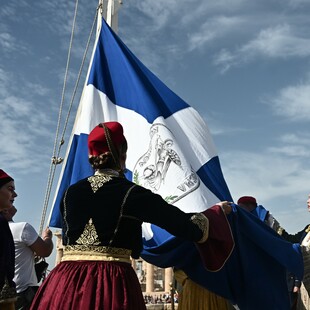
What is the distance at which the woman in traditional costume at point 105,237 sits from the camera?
2881 mm

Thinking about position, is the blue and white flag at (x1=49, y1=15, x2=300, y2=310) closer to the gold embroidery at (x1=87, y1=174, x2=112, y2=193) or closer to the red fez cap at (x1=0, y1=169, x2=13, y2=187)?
the red fez cap at (x1=0, y1=169, x2=13, y2=187)

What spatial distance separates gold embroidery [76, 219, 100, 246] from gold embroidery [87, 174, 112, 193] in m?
0.21

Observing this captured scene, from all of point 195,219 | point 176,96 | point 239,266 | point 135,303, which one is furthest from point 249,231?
point 176,96

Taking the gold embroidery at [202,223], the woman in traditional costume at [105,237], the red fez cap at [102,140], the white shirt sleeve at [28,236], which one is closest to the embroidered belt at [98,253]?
the woman in traditional costume at [105,237]

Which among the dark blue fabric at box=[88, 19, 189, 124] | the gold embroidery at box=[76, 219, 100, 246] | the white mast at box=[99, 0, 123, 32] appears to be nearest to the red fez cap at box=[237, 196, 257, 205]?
the dark blue fabric at box=[88, 19, 189, 124]

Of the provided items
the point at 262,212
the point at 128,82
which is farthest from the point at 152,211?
the point at 262,212

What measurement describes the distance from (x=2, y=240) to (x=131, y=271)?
125 centimetres

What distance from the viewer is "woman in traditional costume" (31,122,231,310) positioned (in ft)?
9.45

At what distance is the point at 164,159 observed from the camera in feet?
15.1

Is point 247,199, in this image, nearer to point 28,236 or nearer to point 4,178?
point 28,236

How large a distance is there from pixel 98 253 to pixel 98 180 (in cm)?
44

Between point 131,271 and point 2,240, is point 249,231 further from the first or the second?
point 2,240

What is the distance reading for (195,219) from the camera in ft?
10.2

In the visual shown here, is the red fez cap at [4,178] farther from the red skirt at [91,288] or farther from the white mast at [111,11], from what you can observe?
the white mast at [111,11]
